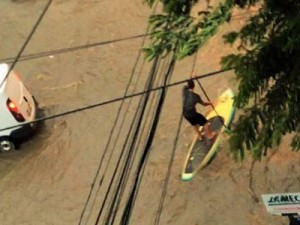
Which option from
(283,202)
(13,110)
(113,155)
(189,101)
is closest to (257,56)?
(283,202)

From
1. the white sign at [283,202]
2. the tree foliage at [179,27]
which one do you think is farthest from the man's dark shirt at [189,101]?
the tree foliage at [179,27]

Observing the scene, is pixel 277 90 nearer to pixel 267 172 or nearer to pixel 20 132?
pixel 267 172

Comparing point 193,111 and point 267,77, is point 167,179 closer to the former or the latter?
point 193,111

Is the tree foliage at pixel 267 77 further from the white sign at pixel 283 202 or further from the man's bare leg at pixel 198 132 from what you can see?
the man's bare leg at pixel 198 132

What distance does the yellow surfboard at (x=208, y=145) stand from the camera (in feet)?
38.3

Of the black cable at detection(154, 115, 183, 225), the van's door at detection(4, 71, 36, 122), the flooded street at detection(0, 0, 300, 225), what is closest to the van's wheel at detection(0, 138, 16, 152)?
the flooded street at detection(0, 0, 300, 225)

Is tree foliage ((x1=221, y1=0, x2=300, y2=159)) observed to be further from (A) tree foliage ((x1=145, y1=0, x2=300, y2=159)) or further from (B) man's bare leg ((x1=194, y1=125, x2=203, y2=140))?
(B) man's bare leg ((x1=194, y1=125, x2=203, y2=140))

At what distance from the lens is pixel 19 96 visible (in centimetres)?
1286

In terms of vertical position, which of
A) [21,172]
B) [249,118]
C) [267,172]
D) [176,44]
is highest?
[176,44]

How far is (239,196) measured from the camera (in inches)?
450

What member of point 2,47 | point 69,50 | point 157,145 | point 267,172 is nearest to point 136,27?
point 69,50

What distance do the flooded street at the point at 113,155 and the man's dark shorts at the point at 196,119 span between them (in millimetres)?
615

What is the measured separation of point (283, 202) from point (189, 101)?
3.39 metres

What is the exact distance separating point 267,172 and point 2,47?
797 centimetres
